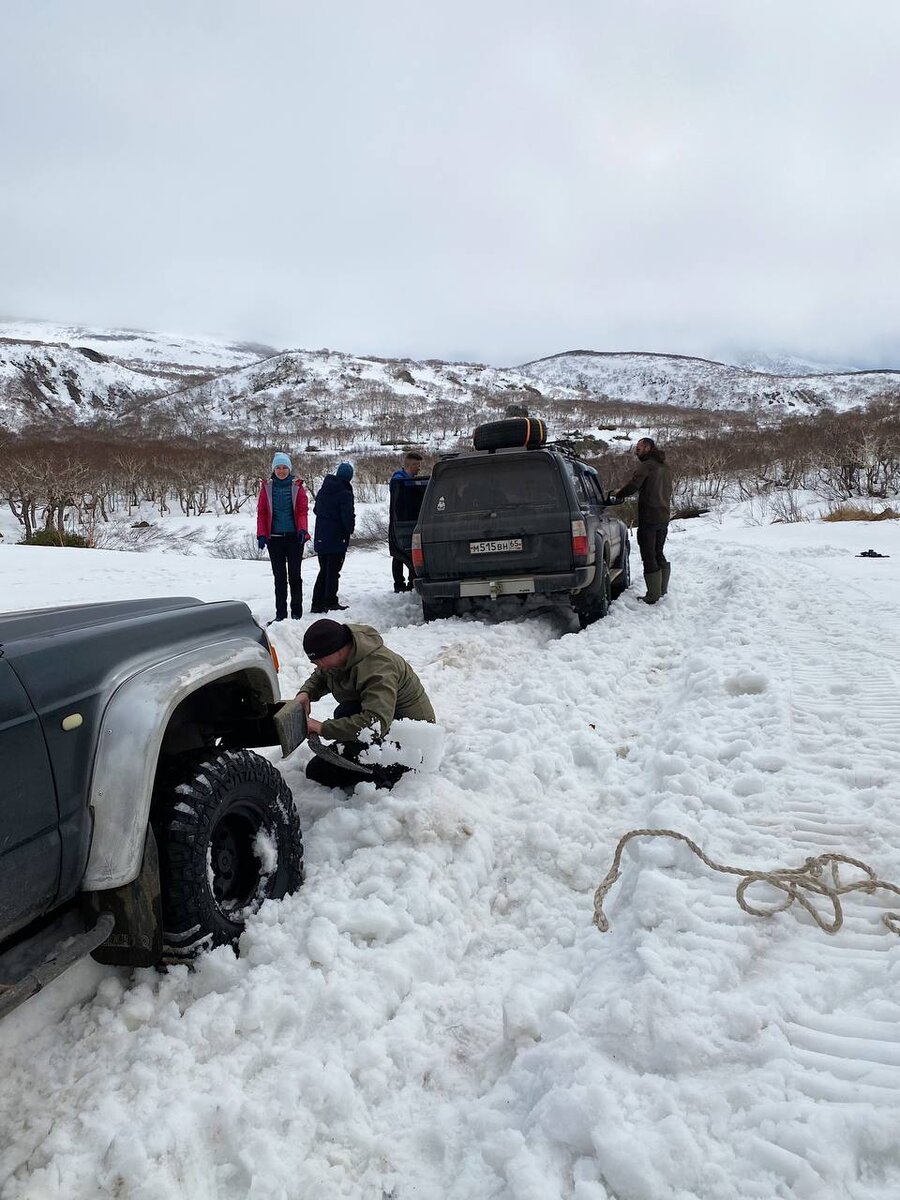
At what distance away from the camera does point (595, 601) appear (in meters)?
7.18

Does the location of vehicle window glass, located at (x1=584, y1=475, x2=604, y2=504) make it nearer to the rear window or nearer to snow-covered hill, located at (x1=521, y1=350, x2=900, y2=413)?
the rear window

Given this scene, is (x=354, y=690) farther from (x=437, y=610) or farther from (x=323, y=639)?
(x=437, y=610)

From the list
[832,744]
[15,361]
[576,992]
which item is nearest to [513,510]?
[832,744]

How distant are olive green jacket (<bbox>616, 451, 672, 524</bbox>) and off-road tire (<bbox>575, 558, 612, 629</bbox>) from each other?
1131mm

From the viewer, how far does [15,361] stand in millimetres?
→ 111750

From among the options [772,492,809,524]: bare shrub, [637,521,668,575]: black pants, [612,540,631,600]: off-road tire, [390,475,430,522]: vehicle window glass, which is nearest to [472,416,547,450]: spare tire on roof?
[390,475,430,522]: vehicle window glass

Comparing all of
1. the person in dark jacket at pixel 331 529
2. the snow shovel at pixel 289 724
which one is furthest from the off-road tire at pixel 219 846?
the person in dark jacket at pixel 331 529

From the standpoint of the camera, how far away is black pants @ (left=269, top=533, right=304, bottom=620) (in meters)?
7.80

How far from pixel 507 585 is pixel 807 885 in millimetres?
4531

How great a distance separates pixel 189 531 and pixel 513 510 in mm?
25672

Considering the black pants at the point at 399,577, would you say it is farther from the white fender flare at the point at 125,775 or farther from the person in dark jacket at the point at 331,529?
the white fender flare at the point at 125,775

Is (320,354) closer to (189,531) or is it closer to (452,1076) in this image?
(189,531)

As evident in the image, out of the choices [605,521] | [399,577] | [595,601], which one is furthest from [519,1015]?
[399,577]

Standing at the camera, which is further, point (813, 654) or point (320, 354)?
point (320, 354)
